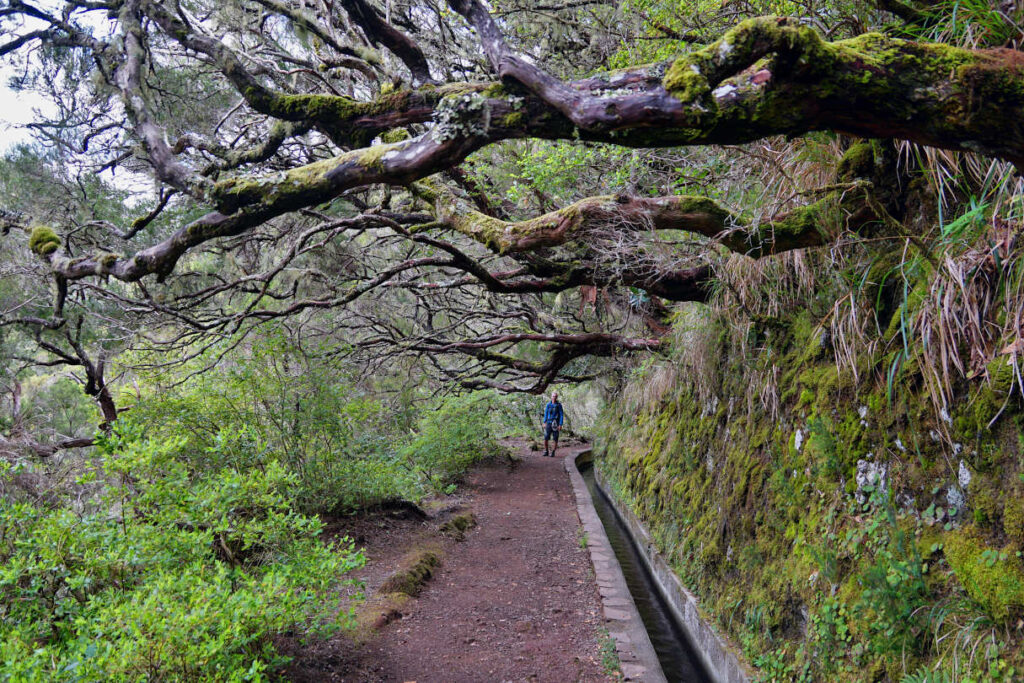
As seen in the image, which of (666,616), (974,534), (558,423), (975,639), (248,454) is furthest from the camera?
(558,423)

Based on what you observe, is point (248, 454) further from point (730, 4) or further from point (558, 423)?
point (558, 423)

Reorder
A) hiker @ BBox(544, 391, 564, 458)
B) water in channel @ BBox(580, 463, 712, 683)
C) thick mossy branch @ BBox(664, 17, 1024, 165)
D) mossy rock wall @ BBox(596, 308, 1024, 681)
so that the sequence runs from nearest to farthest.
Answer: thick mossy branch @ BBox(664, 17, 1024, 165) → mossy rock wall @ BBox(596, 308, 1024, 681) → water in channel @ BBox(580, 463, 712, 683) → hiker @ BBox(544, 391, 564, 458)

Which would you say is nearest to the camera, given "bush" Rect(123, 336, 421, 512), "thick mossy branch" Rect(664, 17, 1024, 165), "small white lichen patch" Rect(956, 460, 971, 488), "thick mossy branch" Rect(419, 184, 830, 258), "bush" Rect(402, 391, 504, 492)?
"thick mossy branch" Rect(664, 17, 1024, 165)

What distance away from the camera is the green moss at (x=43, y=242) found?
4.34 meters

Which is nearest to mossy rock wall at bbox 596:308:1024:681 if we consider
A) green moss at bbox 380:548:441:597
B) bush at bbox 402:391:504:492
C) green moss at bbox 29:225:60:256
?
green moss at bbox 380:548:441:597

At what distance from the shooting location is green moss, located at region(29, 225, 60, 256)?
4.34 meters

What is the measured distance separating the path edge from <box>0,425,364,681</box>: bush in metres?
2.38

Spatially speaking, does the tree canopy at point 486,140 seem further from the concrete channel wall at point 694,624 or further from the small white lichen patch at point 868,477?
the concrete channel wall at point 694,624

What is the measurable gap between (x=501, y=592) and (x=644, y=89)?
232 inches

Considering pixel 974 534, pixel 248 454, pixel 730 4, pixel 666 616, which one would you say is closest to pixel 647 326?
pixel 666 616

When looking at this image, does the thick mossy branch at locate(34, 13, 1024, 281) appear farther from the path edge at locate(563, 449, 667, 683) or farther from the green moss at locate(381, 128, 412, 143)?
the path edge at locate(563, 449, 667, 683)

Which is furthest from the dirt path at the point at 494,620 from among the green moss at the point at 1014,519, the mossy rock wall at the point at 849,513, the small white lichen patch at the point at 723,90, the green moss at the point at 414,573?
the small white lichen patch at the point at 723,90

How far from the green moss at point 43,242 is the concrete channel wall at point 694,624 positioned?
592 cm

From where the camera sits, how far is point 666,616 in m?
6.69
